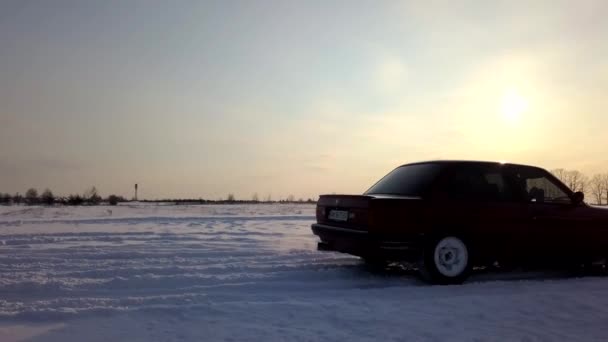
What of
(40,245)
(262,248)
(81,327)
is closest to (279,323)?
(81,327)

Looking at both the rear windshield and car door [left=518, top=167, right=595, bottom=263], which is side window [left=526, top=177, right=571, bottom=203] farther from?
the rear windshield

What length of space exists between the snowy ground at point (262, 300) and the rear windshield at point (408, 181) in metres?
1.13

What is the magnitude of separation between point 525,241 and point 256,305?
3.93 metres

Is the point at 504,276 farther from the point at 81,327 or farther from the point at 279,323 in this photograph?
the point at 81,327

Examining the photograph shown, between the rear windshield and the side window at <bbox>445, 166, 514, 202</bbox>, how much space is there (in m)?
0.26

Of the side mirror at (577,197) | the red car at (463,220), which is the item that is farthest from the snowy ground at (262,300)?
the side mirror at (577,197)

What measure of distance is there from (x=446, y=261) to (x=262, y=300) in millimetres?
2520

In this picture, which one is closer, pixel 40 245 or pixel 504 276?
pixel 504 276

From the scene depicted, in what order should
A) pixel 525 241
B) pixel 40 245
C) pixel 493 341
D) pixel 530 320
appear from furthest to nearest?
pixel 40 245 < pixel 525 241 < pixel 530 320 < pixel 493 341

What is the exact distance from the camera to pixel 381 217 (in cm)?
591

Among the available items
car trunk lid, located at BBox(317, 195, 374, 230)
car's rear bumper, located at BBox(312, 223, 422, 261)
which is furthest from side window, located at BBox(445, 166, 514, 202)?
car trunk lid, located at BBox(317, 195, 374, 230)

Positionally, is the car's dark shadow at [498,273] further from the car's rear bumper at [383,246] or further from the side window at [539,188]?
the side window at [539,188]

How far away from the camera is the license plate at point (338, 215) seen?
6.50 metres

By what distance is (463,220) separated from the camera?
6242 millimetres
